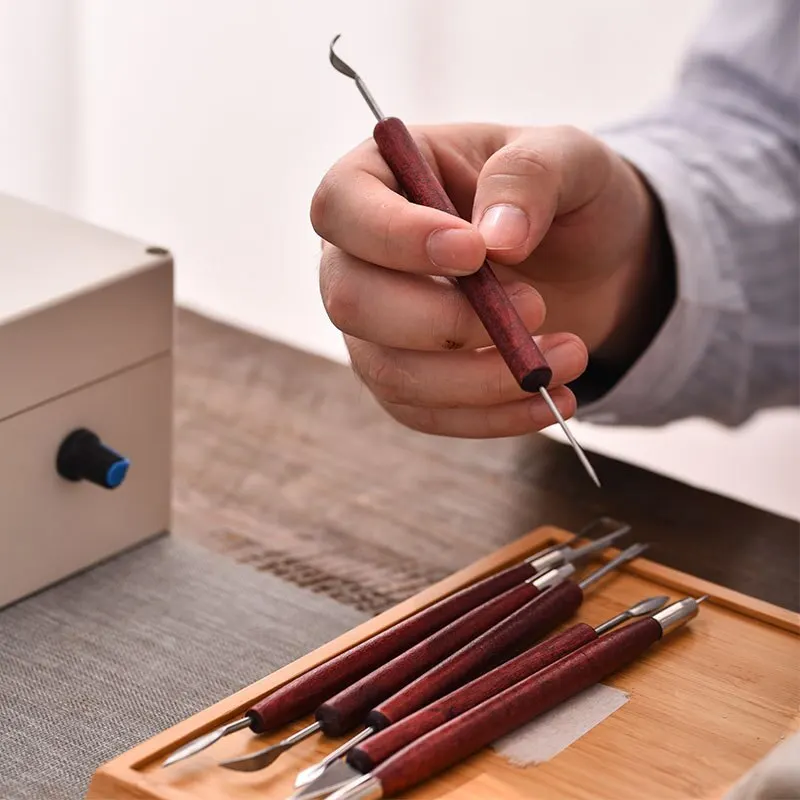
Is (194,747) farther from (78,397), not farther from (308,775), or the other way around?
(78,397)

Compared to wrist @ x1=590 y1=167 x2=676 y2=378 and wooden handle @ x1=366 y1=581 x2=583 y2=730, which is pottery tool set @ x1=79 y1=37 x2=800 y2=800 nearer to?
wooden handle @ x1=366 y1=581 x2=583 y2=730

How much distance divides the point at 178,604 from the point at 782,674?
30 cm

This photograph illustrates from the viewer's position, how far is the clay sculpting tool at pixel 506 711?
0.45 m

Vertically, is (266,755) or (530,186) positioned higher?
(530,186)

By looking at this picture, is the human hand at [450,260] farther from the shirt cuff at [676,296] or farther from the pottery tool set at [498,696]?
the shirt cuff at [676,296]

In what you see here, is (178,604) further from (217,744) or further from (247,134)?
(247,134)

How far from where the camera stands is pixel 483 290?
0.55m

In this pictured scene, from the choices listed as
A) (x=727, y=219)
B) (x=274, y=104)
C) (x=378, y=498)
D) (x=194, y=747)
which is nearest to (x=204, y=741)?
(x=194, y=747)

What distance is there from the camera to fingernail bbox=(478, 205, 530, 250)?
0.57 m

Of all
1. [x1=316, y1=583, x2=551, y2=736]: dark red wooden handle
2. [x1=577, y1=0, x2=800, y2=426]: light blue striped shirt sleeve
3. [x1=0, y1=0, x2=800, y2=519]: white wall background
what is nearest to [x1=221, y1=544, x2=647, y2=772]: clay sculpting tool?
[x1=316, y1=583, x2=551, y2=736]: dark red wooden handle

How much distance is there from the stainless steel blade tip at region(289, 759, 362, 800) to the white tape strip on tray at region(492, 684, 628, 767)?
0.22 feet

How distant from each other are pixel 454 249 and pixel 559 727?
20 cm

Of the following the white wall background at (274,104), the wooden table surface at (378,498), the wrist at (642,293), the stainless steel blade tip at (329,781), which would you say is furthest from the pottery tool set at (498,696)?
the white wall background at (274,104)

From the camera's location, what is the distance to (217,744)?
19.1 inches
